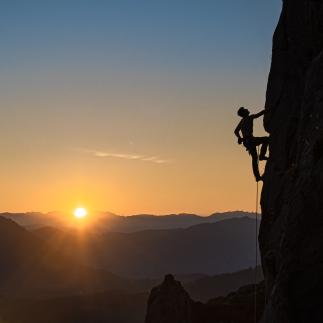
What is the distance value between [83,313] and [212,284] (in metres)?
40.1

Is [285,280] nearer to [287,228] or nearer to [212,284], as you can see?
[287,228]

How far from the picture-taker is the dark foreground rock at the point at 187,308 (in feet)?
178

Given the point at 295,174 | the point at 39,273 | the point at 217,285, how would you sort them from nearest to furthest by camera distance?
the point at 295,174
the point at 217,285
the point at 39,273


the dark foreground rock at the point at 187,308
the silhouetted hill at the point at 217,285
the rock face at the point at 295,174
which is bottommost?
the silhouetted hill at the point at 217,285

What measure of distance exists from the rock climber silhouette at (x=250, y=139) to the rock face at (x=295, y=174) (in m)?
0.63

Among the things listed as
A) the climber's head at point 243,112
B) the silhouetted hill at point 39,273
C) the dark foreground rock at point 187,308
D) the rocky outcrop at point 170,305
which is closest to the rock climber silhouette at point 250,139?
the climber's head at point 243,112

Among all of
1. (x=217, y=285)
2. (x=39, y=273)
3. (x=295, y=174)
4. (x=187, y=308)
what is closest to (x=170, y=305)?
(x=187, y=308)

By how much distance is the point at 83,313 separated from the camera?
11769 cm

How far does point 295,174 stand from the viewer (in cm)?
1542

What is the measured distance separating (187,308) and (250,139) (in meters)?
38.6

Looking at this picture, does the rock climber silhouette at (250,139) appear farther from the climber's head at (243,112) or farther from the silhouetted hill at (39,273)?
the silhouetted hill at (39,273)

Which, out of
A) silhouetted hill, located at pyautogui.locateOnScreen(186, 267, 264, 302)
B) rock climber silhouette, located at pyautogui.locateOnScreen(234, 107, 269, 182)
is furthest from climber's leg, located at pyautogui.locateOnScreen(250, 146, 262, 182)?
silhouetted hill, located at pyautogui.locateOnScreen(186, 267, 264, 302)

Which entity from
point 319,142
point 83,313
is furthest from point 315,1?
point 83,313

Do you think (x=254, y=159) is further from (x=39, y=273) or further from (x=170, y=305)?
(x=39, y=273)
